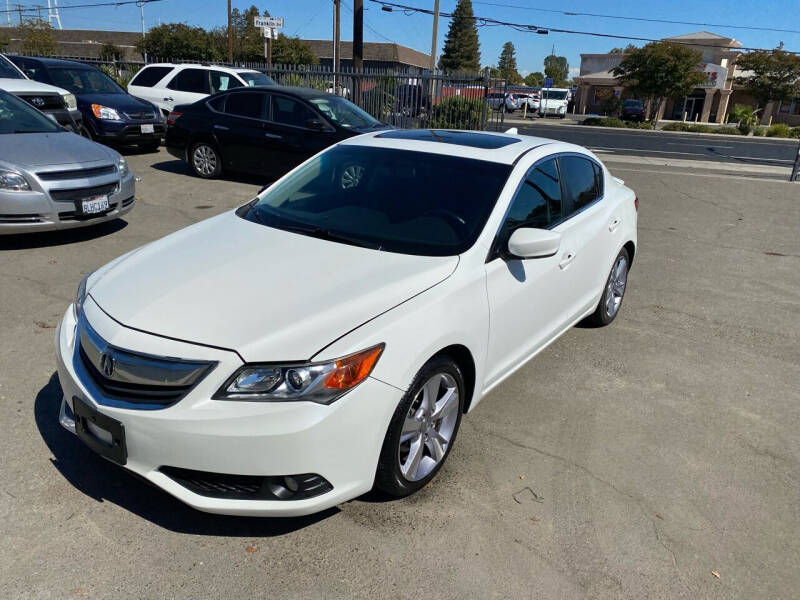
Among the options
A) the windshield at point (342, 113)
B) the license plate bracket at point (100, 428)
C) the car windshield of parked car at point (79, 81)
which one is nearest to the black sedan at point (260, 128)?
the windshield at point (342, 113)

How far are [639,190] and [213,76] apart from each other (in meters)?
9.42

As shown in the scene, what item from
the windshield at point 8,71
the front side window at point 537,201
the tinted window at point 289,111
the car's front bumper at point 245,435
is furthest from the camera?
the windshield at point 8,71

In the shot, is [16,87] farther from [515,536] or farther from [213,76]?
[515,536]

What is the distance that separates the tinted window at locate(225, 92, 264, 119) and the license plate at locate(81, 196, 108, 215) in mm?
4228

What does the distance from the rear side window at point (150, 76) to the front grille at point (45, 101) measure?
5.04 metres

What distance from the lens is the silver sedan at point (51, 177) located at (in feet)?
20.2

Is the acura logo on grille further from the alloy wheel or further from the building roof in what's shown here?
the building roof

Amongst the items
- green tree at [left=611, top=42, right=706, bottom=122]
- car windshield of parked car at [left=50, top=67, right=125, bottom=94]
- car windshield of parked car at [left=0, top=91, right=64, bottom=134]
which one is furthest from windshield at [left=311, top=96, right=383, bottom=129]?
green tree at [left=611, top=42, right=706, bottom=122]

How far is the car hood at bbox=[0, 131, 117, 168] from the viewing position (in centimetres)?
634

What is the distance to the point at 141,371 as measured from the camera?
255 centimetres

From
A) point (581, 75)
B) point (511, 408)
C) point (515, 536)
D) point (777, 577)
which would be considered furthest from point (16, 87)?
point (581, 75)

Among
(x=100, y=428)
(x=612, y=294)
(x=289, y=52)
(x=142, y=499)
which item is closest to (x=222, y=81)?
(x=612, y=294)

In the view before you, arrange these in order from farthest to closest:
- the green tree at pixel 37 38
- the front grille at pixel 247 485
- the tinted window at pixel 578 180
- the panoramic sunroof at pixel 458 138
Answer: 1. the green tree at pixel 37 38
2. the tinted window at pixel 578 180
3. the panoramic sunroof at pixel 458 138
4. the front grille at pixel 247 485

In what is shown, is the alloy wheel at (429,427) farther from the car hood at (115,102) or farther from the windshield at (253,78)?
the windshield at (253,78)
